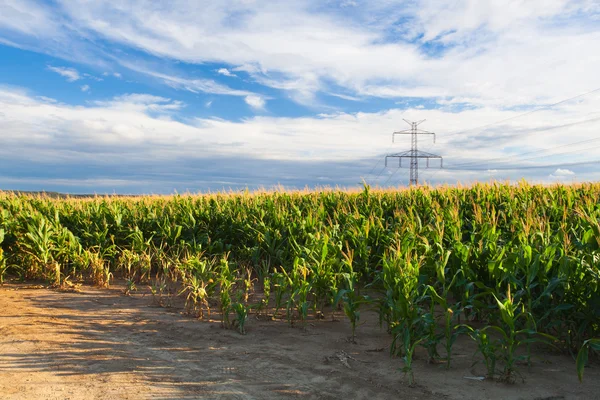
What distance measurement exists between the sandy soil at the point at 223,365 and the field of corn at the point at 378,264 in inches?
8.4

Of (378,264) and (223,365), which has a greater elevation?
(378,264)

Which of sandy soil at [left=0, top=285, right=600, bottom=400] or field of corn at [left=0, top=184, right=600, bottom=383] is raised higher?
field of corn at [left=0, top=184, right=600, bottom=383]

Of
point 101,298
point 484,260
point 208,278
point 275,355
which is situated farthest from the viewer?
point 101,298

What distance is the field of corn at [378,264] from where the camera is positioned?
443cm

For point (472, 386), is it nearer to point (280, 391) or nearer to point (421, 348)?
point (421, 348)

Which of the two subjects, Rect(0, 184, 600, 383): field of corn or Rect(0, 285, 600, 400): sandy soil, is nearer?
Rect(0, 285, 600, 400): sandy soil

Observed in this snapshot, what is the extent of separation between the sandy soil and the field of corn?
0.70 feet

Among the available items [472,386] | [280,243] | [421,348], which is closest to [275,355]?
[421,348]

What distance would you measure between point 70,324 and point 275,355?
117 inches

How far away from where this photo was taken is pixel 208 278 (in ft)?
21.9

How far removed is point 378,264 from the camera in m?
6.28

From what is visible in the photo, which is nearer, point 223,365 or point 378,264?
point 223,365

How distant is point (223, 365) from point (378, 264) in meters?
2.78

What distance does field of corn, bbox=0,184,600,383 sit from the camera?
443 cm
